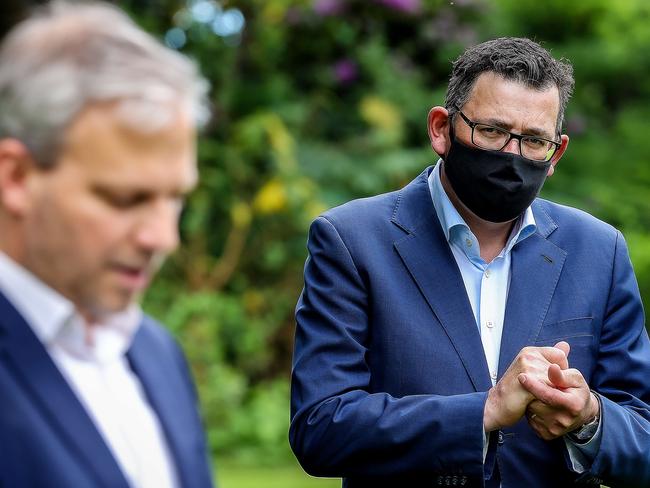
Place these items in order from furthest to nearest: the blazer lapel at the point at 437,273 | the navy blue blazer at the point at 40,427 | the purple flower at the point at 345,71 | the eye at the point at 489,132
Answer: the purple flower at the point at 345,71 → the eye at the point at 489,132 → the blazer lapel at the point at 437,273 → the navy blue blazer at the point at 40,427

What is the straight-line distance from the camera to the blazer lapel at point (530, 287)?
10.4ft

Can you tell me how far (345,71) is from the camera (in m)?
11.5

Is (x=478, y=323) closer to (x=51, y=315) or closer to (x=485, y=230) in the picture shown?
(x=485, y=230)

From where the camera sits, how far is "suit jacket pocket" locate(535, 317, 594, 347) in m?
3.21

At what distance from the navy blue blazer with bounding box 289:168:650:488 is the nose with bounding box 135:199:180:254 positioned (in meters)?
1.40

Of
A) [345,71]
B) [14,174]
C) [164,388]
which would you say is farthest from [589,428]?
[345,71]

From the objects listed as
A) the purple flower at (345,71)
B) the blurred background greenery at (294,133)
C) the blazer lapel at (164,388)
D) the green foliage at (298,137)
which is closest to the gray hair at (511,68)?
the blazer lapel at (164,388)

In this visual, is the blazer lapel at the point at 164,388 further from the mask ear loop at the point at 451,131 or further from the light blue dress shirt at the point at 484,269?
the mask ear loop at the point at 451,131

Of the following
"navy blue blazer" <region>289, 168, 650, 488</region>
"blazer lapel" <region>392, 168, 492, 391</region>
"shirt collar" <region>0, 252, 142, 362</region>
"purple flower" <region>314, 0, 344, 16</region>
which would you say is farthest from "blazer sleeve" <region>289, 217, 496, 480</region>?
"purple flower" <region>314, 0, 344, 16</region>

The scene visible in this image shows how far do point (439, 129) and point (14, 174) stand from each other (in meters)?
1.95

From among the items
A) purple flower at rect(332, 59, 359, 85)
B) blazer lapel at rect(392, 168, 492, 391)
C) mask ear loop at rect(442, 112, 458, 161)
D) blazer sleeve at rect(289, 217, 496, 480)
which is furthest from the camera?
purple flower at rect(332, 59, 359, 85)

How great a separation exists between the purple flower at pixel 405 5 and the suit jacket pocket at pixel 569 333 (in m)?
8.64

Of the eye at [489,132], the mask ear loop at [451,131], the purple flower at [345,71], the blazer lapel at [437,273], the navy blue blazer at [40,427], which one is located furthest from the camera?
the purple flower at [345,71]

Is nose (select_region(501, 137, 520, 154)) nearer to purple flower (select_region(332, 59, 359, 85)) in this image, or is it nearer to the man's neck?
the man's neck
